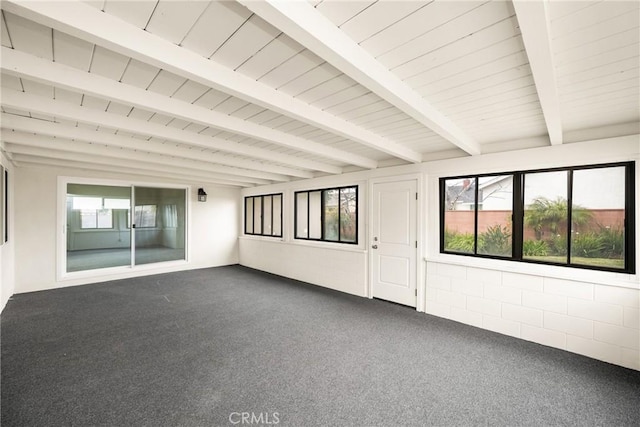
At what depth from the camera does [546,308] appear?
3084 mm

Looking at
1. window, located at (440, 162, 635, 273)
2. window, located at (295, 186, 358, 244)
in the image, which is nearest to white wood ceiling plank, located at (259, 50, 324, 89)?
window, located at (440, 162, 635, 273)

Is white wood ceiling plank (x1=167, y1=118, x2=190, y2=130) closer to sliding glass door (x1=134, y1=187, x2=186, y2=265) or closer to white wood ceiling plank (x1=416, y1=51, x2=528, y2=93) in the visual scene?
white wood ceiling plank (x1=416, y1=51, x2=528, y2=93)

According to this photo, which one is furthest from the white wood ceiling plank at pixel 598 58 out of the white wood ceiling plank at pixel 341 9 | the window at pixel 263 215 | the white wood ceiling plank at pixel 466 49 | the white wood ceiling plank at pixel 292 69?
the window at pixel 263 215

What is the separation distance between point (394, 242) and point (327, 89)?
298cm

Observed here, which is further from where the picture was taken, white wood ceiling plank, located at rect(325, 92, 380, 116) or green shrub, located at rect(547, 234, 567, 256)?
green shrub, located at rect(547, 234, 567, 256)

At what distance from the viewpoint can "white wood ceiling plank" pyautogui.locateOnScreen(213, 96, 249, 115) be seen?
2348 mm

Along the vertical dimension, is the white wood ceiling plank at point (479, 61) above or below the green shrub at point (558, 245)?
above

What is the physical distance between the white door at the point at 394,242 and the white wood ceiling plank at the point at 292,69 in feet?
9.41

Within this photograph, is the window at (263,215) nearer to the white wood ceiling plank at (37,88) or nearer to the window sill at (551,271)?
the window sill at (551,271)

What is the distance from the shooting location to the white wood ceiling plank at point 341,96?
2145 millimetres

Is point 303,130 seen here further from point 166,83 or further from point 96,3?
point 96,3

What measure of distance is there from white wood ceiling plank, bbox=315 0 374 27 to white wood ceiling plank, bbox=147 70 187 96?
3.94 ft

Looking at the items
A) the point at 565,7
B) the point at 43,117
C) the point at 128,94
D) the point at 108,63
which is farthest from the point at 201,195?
the point at 565,7

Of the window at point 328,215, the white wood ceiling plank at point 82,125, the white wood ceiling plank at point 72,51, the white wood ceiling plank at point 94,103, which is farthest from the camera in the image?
the window at point 328,215
